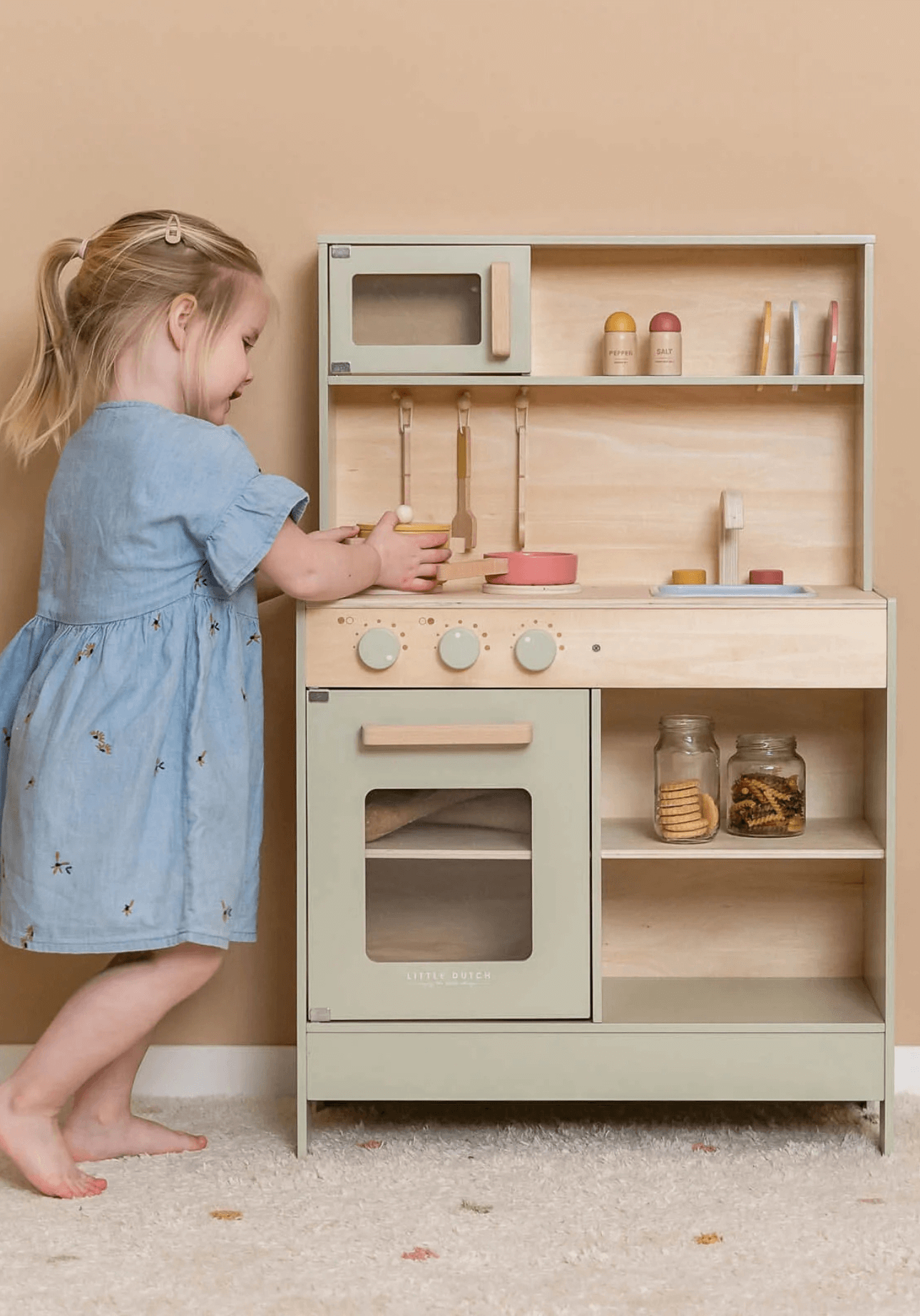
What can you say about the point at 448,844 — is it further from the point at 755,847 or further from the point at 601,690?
the point at 755,847

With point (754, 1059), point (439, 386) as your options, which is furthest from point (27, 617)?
point (754, 1059)

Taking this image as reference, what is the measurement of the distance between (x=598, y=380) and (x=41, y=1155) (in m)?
1.39

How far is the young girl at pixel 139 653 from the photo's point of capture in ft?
6.24

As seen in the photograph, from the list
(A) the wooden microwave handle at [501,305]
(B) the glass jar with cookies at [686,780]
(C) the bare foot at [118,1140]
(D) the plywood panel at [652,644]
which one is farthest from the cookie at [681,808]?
(C) the bare foot at [118,1140]

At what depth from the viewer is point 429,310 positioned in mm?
2201

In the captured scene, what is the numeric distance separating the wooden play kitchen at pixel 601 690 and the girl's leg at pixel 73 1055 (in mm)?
214

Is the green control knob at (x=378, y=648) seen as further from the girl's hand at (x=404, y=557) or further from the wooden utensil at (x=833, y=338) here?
the wooden utensil at (x=833, y=338)

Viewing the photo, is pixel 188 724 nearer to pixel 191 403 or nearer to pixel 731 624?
pixel 191 403

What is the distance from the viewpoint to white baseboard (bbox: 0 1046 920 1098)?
239 centimetres

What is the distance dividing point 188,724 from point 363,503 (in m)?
0.59

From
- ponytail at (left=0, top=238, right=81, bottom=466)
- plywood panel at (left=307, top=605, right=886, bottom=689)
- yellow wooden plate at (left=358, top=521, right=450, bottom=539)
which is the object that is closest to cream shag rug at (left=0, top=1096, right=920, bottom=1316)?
plywood panel at (left=307, top=605, right=886, bottom=689)

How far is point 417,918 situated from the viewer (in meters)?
2.08

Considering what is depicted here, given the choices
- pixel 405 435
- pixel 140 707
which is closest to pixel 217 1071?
pixel 140 707

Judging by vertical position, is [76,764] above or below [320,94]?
below
